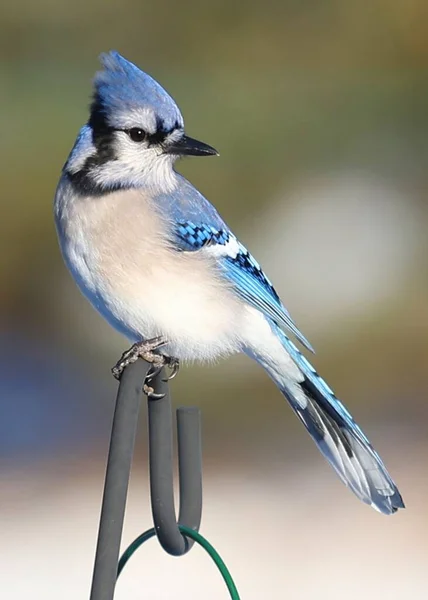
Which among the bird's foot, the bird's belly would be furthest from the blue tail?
the bird's foot

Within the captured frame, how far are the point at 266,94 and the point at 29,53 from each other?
0.88 m

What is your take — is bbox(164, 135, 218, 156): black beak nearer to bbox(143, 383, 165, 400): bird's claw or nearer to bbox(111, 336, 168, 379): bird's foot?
bbox(111, 336, 168, 379): bird's foot

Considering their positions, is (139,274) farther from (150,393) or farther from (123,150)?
(150,393)

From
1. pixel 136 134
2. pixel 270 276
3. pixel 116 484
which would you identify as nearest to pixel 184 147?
pixel 136 134

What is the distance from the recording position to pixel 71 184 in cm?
188

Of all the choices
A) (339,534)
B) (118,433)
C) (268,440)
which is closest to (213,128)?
(268,440)

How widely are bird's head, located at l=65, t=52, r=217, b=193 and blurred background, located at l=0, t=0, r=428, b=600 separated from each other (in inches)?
33.2

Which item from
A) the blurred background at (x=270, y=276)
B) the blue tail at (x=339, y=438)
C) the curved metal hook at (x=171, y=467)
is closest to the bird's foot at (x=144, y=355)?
the curved metal hook at (x=171, y=467)

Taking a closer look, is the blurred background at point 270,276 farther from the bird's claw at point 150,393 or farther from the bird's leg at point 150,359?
the bird's claw at point 150,393

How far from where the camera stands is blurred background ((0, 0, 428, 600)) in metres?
2.77

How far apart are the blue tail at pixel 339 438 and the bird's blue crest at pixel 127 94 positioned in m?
0.43

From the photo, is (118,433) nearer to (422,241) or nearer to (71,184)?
(71,184)

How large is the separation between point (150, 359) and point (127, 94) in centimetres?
41

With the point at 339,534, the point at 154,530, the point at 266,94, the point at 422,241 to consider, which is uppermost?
the point at 266,94
